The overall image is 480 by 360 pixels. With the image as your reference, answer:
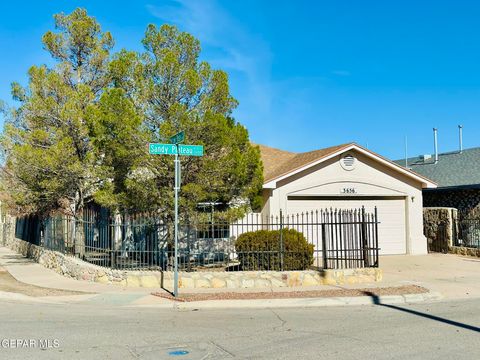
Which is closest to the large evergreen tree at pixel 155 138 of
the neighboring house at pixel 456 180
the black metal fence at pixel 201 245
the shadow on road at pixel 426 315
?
the black metal fence at pixel 201 245

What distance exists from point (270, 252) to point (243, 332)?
5.58 m

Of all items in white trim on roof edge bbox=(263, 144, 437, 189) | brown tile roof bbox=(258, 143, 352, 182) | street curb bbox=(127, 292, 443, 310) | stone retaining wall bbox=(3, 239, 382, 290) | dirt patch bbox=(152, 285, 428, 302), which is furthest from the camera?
brown tile roof bbox=(258, 143, 352, 182)

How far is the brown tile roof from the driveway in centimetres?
472

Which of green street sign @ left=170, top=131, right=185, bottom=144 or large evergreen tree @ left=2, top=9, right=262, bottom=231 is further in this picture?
large evergreen tree @ left=2, top=9, right=262, bottom=231

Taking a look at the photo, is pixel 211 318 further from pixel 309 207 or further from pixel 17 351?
pixel 309 207

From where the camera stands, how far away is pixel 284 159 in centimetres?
2583

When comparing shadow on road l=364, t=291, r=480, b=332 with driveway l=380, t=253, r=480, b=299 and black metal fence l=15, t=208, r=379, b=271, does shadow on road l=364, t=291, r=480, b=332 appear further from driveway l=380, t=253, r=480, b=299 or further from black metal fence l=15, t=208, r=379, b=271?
black metal fence l=15, t=208, r=379, b=271

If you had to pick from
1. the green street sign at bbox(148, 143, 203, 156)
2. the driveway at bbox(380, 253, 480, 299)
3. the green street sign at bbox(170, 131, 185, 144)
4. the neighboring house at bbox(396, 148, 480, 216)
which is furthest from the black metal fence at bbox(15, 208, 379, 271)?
the neighboring house at bbox(396, 148, 480, 216)

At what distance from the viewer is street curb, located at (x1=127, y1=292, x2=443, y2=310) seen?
1089 centimetres

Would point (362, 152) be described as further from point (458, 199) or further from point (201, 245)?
point (201, 245)

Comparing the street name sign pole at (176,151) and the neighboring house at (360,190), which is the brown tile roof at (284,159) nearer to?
the neighboring house at (360,190)

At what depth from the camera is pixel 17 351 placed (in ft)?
22.6

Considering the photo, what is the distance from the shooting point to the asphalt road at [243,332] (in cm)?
684

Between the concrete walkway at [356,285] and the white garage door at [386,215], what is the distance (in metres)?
1.22
